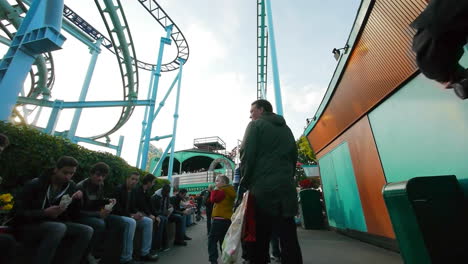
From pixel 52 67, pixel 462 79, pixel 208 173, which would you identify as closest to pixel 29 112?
pixel 52 67

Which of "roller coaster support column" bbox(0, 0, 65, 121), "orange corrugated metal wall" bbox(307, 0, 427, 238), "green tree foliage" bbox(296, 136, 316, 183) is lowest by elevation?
"orange corrugated metal wall" bbox(307, 0, 427, 238)

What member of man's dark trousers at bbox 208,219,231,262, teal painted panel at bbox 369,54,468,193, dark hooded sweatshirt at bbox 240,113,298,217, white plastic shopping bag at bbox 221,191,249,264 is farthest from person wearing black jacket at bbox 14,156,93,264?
teal painted panel at bbox 369,54,468,193

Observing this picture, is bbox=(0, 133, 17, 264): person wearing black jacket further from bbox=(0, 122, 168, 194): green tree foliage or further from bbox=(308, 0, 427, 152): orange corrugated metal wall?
bbox=(308, 0, 427, 152): orange corrugated metal wall

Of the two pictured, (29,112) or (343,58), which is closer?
(343,58)

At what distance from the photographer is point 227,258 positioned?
161 cm

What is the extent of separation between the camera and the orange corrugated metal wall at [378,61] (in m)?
2.61

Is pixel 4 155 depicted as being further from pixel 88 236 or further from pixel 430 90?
pixel 430 90

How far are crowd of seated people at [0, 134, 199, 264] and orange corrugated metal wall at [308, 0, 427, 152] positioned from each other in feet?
14.5

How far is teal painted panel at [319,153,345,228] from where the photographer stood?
235 inches

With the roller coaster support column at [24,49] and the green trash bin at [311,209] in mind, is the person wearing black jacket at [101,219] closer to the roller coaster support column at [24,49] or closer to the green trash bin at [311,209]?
the roller coaster support column at [24,49]

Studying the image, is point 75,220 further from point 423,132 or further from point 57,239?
point 423,132

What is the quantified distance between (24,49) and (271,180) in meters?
5.81

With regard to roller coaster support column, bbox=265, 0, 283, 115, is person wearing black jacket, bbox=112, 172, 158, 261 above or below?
below

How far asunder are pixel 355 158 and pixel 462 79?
4492mm
